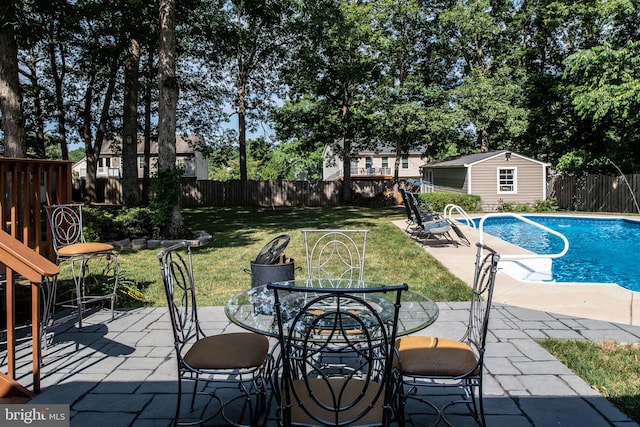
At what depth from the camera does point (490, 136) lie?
908 inches

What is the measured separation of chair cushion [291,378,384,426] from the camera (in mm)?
1771

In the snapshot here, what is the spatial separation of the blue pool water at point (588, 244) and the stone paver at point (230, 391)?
4005mm

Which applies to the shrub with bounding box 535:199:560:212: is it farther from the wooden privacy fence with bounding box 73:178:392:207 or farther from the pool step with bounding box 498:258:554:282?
the pool step with bounding box 498:258:554:282

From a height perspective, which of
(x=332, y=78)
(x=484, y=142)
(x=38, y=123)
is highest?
(x=332, y=78)

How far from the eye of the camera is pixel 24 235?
3.97m

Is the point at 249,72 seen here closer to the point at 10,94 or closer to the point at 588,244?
the point at 10,94

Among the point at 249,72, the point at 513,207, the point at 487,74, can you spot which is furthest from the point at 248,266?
the point at 487,74

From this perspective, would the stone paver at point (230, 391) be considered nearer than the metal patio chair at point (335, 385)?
No

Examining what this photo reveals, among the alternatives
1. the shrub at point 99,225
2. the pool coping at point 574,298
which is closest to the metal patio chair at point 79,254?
the shrub at point 99,225

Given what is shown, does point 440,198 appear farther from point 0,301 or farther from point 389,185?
point 0,301

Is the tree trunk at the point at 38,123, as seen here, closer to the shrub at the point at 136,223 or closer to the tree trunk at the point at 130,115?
the tree trunk at the point at 130,115

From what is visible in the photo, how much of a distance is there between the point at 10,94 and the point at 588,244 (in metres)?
12.7

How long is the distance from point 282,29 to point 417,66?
7397 millimetres

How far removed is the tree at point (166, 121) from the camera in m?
9.43
